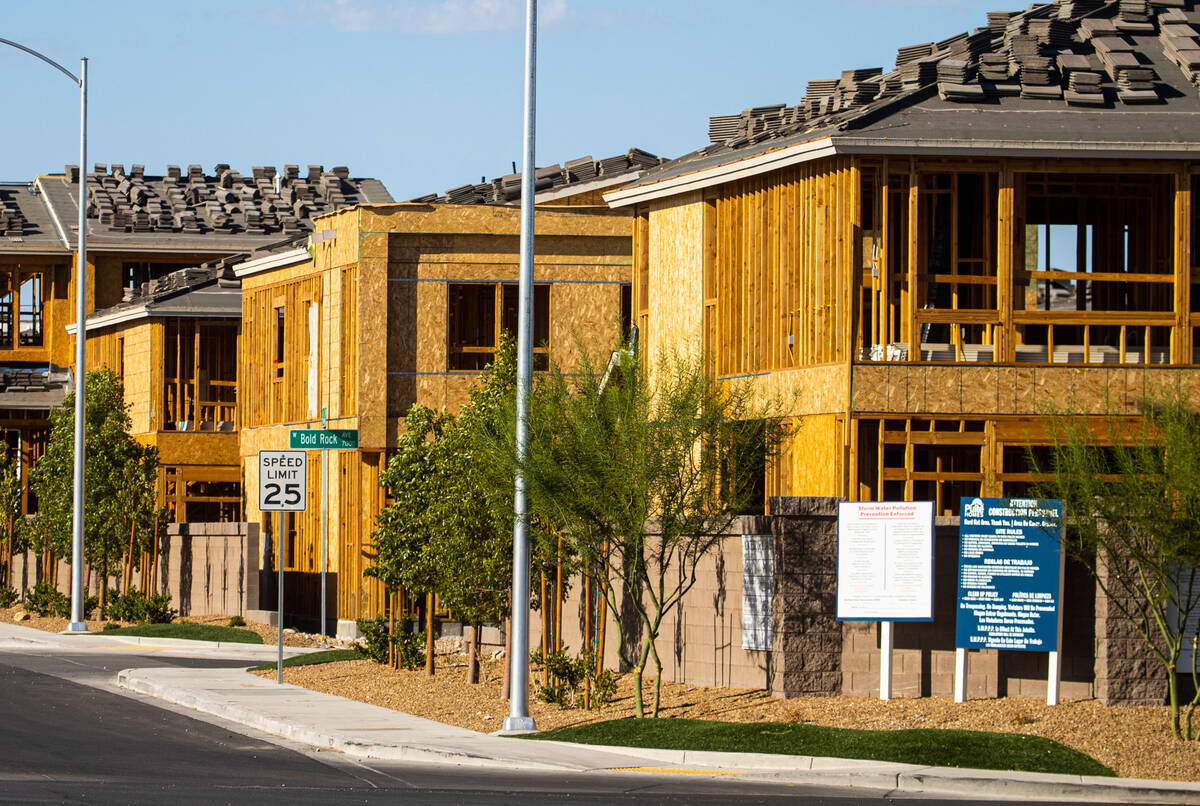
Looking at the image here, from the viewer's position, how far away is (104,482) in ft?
132

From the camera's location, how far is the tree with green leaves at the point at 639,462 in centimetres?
2011

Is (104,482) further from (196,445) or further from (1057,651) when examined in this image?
(1057,651)

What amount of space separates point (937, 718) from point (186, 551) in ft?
83.3

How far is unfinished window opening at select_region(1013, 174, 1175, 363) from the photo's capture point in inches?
963

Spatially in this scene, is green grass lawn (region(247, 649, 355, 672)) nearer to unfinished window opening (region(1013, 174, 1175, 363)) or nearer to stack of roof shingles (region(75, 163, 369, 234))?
unfinished window opening (region(1013, 174, 1175, 363))

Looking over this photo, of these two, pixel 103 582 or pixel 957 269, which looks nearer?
pixel 957 269

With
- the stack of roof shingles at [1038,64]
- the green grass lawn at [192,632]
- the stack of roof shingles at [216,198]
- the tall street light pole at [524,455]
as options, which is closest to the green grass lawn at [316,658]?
the green grass lawn at [192,632]

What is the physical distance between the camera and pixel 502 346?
942 inches

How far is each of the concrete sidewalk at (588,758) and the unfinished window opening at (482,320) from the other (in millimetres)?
13135

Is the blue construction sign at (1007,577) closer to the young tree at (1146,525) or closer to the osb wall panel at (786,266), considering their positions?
the young tree at (1146,525)

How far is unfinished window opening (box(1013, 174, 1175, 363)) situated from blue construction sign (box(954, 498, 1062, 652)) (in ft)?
16.0

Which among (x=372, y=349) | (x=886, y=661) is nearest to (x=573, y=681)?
(x=886, y=661)

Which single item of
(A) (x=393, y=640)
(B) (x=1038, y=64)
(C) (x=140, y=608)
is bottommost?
(C) (x=140, y=608)

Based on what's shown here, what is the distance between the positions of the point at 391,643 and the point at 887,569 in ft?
30.6
